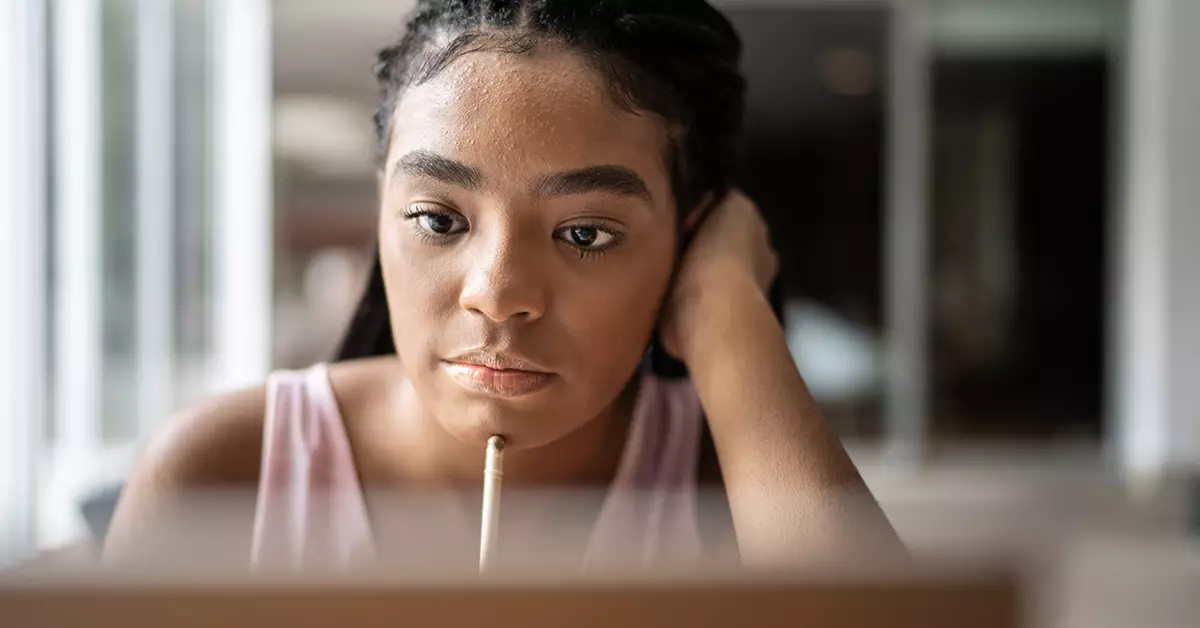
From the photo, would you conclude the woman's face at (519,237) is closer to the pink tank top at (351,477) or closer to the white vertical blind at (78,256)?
the pink tank top at (351,477)

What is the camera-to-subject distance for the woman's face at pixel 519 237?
411 millimetres

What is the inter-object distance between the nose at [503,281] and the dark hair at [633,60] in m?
0.08

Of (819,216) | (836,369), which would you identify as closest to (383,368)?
(836,369)

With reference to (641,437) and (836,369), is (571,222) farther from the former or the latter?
(836,369)

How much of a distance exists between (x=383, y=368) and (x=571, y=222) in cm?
15

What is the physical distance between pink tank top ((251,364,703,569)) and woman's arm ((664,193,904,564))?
4 cm

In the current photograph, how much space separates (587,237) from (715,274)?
3.3 inches

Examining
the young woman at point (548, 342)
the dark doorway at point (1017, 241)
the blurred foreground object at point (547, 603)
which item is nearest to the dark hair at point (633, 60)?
the young woman at point (548, 342)

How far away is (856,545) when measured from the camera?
1.31 feet

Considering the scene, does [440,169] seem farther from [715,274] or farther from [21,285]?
[21,285]

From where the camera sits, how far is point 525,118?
1.35ft

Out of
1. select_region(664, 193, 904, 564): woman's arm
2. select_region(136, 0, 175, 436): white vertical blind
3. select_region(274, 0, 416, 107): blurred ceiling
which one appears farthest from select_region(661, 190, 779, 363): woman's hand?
select_region(136, 0, 175, 436): white vertical blind

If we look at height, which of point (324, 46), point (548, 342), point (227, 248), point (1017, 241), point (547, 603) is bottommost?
point (547, 603)

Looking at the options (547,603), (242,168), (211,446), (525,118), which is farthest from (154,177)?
(547,603)
